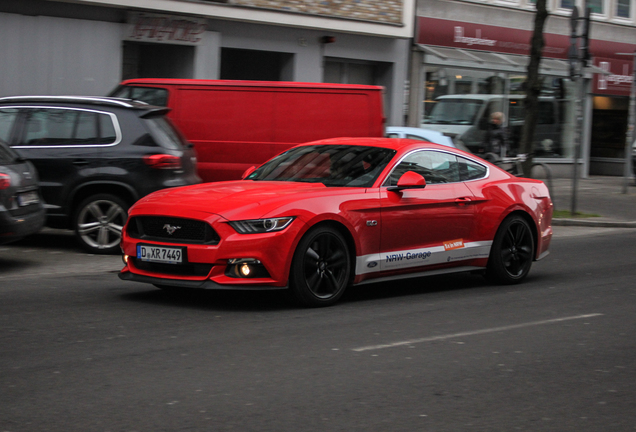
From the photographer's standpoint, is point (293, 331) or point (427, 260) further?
point (427, 260)

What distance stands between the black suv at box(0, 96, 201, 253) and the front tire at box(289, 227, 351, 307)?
12.4ft

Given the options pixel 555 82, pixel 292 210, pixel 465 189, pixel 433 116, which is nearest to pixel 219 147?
pixel 465 189

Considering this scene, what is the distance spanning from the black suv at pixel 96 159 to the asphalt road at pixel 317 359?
64.9 inches

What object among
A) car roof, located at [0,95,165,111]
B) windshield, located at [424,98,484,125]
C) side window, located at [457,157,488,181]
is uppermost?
windshield, located at [424,98,484,125]

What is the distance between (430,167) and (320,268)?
6.04ft

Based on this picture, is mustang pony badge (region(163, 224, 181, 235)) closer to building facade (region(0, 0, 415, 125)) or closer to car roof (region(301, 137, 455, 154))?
car roof (region(301, 137, 455, 154))

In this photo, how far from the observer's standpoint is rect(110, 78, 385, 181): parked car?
13.8m

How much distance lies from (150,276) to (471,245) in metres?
3.22

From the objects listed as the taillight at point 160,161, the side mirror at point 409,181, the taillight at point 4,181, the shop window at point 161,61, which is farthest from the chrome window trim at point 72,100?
the shop window at point 161,61

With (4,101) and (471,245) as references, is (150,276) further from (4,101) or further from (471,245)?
(4,101)

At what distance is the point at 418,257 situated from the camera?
834cm

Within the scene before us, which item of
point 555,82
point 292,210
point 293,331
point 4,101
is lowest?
point 293,331

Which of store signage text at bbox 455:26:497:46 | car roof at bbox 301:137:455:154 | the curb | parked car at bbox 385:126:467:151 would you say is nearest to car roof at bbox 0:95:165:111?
car roof at bbox 301:137:455:154

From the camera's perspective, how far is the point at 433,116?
82.9 feet
